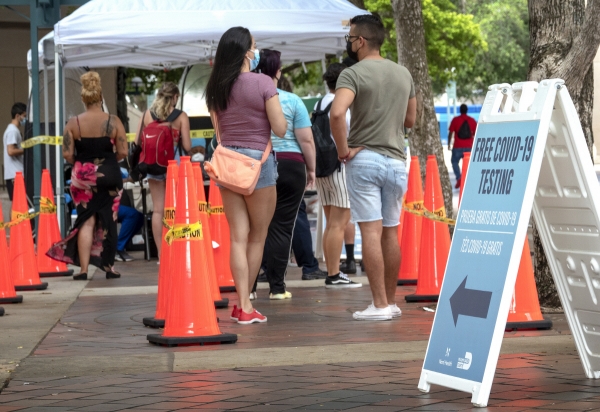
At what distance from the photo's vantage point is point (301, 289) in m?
9.72

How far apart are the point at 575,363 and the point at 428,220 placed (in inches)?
128

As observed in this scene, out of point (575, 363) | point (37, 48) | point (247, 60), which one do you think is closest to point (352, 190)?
point (247, 60)

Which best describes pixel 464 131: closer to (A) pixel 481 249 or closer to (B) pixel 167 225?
(B) pixel 167 225

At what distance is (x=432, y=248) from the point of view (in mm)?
8594

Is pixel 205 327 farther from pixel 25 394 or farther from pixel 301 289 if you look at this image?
pixel 301 289

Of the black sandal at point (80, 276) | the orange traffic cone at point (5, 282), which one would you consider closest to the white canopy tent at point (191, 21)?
the black sandal at point (80, 276)

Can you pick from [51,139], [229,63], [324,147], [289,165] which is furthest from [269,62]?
[51,139]

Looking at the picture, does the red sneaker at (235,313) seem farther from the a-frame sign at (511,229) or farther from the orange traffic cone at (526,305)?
the a-frame sign at (511,229)

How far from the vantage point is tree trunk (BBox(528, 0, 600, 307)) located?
23.8 ft

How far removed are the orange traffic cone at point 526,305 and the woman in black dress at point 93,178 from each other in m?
5.25

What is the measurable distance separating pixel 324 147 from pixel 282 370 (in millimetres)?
4457

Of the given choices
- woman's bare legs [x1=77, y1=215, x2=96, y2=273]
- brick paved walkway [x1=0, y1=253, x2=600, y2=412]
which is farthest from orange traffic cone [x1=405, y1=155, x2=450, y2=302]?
woman's bare legs [x1=77, y1=215, x2=96, y2=273]

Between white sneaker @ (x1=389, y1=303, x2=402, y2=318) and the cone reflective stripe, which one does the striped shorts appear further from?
white sneaker @ (x1=389, y1=303, x2=402, y2=318)

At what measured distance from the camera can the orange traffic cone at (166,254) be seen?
6.93 m
